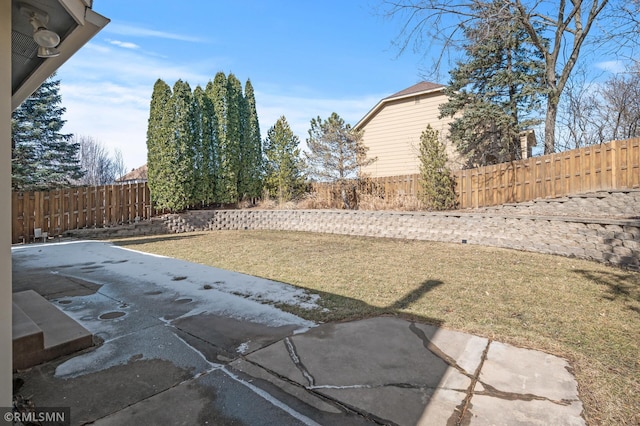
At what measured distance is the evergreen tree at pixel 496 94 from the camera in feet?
38.3

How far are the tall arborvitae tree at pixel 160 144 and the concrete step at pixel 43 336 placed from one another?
9.83 m

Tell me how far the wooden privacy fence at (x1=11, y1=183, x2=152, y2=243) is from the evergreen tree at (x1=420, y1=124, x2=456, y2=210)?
427 inches

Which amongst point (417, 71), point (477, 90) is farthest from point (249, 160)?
point (477, 90)

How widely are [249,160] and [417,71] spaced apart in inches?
317

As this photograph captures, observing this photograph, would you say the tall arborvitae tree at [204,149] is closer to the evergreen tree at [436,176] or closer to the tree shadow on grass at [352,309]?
the evergreen tree at [436,176]

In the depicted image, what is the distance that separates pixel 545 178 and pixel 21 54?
38.2ft

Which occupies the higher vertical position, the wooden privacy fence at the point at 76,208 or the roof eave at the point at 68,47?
the roof eave at the point at 68,47

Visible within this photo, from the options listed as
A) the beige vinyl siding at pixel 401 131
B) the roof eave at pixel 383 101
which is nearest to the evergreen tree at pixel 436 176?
the beige vinyl siding at pixel 401 131

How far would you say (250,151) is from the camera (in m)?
14.6

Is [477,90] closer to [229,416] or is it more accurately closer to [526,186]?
[526,186]

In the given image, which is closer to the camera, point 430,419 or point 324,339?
point 430,419

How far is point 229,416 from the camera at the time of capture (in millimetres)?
1839

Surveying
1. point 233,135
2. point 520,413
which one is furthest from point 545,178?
point 233,135

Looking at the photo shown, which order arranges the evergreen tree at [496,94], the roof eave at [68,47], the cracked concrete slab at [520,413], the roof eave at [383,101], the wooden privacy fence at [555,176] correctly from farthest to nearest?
the roof eave at [383,101]
the evergreen tree at [496,94]
the wooden privacy fence at [555,176]
the roof eave at [68,47]
the cracked concrete slab at [520,413]
